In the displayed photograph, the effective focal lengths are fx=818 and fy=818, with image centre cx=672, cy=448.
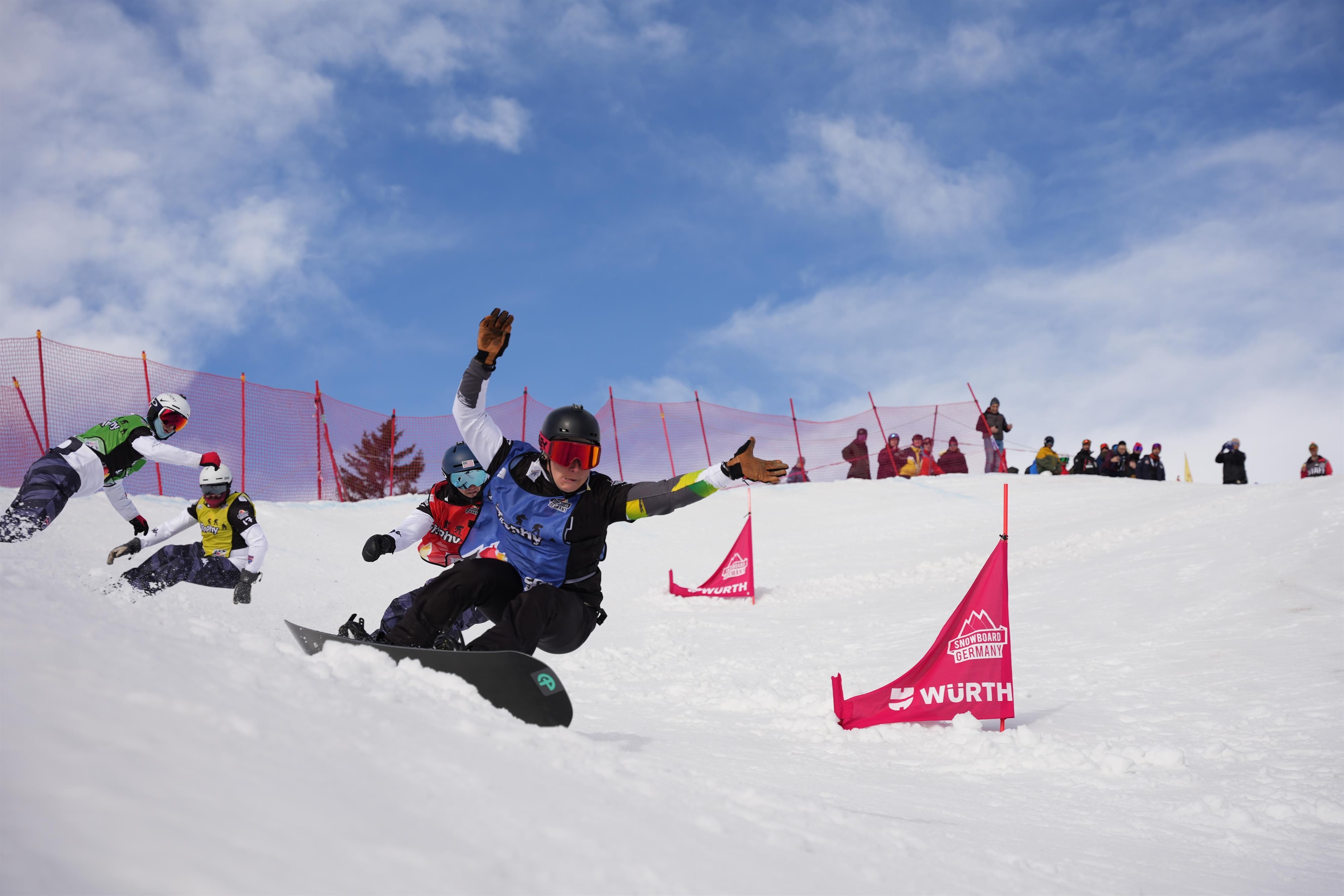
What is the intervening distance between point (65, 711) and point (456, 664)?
68.3 inches

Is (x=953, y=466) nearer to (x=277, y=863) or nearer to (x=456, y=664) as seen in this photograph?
(x=456, y=664)

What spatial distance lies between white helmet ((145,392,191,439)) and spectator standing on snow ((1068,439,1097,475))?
64.6 ft

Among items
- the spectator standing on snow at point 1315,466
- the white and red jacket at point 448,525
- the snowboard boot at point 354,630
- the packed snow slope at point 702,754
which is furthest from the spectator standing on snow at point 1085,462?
the snowboard boot at point 354,630

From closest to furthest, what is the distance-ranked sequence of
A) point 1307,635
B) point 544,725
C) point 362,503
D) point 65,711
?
point 65,711 < point 544,725 < point 1307,635 < point 362,503

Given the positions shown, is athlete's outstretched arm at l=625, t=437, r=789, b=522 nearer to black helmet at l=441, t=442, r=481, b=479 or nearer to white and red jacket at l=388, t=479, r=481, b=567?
black helmet at l=441, t=442, r=481, b=479

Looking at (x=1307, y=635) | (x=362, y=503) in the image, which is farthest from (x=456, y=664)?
(x=362, y=503)

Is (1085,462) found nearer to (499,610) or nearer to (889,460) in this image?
(889,460)

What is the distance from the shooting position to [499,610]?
3.89 meters

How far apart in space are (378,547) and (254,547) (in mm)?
3314

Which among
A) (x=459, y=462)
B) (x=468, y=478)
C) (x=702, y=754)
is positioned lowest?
(x=702, y=754)

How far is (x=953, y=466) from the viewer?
20.0m

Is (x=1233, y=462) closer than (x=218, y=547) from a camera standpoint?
No

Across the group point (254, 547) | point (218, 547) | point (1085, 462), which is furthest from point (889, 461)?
point (218, 547)

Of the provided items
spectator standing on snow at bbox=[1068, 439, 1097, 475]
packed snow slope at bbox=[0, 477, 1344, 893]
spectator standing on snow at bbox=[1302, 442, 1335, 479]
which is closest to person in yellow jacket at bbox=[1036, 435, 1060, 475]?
spectator standing on snow at bbox=[1068, 439, 1097, 475]
